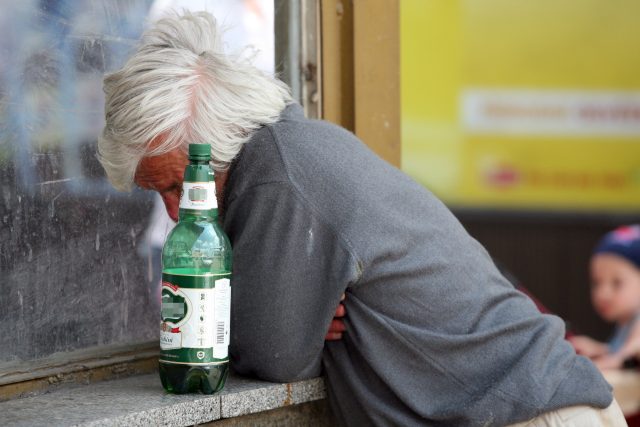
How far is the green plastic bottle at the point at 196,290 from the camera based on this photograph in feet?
8.09

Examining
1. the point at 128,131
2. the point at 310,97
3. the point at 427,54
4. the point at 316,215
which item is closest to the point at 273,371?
the point at 316,215

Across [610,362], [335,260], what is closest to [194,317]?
[335,260]

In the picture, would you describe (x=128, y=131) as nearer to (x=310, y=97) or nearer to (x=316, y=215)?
(x=316, y=215)

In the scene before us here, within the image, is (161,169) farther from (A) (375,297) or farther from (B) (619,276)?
(B) (619,276)

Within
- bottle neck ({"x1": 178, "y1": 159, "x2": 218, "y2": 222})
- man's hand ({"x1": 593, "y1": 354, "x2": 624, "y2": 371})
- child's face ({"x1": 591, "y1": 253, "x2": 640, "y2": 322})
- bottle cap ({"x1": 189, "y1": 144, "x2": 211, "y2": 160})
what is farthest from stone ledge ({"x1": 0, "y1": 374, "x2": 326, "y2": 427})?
child's face ({"x1": 591, "y1": 253, "x2": 640, "y2": 322})

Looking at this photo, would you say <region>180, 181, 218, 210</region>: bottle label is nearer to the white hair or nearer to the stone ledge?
the white hair

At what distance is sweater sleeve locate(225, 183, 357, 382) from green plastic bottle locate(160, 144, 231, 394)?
7cm

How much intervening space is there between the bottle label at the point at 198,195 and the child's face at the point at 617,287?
3.53 metres

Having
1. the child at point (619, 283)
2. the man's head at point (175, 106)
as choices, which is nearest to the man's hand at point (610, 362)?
the child at point (619, 283)

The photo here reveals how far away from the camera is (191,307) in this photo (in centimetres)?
248

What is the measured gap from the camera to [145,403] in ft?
8.31

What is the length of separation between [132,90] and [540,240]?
5340mm

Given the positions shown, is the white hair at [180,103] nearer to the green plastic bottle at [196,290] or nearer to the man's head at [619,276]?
the green plastic bottle at [196,290]

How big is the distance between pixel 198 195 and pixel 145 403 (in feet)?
1.67
